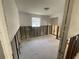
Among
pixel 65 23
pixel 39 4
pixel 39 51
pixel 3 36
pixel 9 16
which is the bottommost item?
pixel 39 51

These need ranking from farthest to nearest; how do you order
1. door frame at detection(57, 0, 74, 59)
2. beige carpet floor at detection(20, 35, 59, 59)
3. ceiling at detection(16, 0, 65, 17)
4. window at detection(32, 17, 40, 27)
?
window at detection(32, 17, 40, 27)
beige carpet floor at detection(20, 35, 59, 59)
ceiling at detection(16, 0, 65, 17)
door frame at detection(57, 0, 74, 59)

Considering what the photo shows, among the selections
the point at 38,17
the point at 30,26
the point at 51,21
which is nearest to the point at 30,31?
the point at 30,26

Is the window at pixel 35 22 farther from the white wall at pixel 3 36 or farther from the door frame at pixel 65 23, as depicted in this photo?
the white wall at pixel 3 36

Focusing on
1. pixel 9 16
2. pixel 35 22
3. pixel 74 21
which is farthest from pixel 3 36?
pixel 35 22

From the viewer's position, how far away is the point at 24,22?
5.69 m

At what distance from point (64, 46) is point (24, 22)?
4961mm

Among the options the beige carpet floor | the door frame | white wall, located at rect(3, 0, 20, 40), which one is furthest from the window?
the door frame

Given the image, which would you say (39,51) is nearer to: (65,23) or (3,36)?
(65,23)

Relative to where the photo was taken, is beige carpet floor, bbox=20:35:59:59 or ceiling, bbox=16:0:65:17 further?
beige carpet floor, bbox=20:35:59:59

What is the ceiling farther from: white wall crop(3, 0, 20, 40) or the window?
the window

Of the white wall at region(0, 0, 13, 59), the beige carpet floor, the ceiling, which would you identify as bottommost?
the beige carpet floor

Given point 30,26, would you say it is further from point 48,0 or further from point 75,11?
point 75,11

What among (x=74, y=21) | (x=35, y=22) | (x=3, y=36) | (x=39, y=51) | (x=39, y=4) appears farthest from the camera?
(x=35, y=22)

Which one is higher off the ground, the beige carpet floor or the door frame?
the door frame
